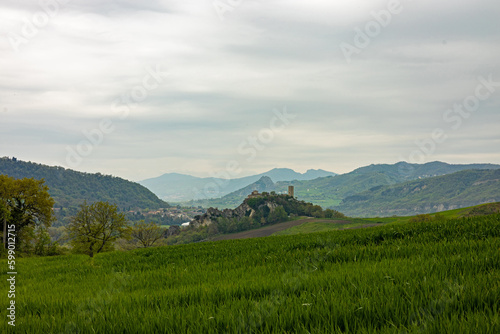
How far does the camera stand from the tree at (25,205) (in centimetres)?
5409

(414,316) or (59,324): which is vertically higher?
(414,316)

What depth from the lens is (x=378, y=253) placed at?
10.1 metres

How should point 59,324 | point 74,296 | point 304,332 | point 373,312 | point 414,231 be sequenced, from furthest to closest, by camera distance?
1. point 414,231
2. point 74,296
3. point 59,324
4. point 373,312
5. point 304,332

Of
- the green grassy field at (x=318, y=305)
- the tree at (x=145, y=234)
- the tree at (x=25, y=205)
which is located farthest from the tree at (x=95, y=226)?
the green grassy field at (x=318, y=305)

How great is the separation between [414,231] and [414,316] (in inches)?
442

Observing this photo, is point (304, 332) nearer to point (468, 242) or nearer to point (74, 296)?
point (74, 296)

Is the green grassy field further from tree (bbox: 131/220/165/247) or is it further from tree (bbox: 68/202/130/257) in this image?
tree (bbox: 131/220/165/247)

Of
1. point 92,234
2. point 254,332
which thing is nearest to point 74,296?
point 254,332

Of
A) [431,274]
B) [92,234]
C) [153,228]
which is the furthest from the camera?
[153,228]

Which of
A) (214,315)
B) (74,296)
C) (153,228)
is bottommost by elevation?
(153,228)

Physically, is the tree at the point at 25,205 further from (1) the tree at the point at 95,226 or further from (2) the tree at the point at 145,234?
(2) the tree at the point at 145,234

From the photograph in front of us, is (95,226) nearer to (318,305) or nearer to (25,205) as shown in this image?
(25,205)

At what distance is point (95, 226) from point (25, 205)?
1601 cm

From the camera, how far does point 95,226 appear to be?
6969cm
